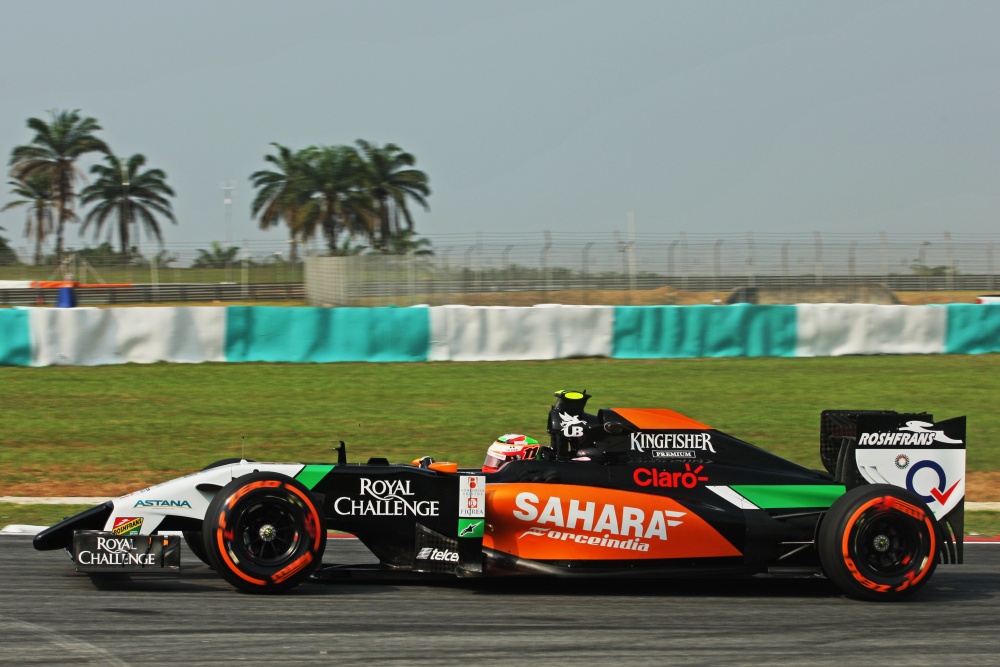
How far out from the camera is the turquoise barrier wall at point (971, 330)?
21703 millimetres

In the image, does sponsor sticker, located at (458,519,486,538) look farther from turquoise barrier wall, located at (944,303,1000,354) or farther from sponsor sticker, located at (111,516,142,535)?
turquoise barrier wall, located at (944,303,1000,354)

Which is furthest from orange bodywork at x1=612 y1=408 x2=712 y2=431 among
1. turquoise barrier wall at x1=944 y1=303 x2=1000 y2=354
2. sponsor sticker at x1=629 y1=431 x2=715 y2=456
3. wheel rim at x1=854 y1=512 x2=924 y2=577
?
turquoise barrier wall at x1=944 y1=303 x2=1000 y2=354

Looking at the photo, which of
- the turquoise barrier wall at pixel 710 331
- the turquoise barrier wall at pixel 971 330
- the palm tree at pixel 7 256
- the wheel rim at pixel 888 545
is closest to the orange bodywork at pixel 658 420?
the wheel rim at pixel 888 545

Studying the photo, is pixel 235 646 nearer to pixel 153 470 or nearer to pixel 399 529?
pixel 399 529

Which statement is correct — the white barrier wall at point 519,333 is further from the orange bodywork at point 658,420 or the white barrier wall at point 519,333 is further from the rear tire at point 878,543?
the rear tire at point 878,543

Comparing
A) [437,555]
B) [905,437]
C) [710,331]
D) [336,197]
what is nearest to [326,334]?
[710,331]

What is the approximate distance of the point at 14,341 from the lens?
18562 millimetres

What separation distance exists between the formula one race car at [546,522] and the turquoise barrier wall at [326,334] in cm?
1339

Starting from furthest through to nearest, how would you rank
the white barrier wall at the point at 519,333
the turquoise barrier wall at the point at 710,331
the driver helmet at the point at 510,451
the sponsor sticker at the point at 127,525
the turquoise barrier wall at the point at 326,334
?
the turquoise barrier wall at the point at 710,331 → the white barrier wall at the point at 519,333 → the turquoise barrier wall at the point at 326,334 → the driver helmet at the point at 510,451 → the sponsor sticker at the point at 127,525

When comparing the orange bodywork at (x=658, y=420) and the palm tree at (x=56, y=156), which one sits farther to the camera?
the palm tree at (x=56, y=156)

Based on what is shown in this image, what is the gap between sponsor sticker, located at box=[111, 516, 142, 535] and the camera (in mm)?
6008

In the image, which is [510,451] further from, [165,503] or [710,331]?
[710,331]

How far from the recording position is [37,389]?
16.3m

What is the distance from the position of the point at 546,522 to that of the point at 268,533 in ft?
4.83
